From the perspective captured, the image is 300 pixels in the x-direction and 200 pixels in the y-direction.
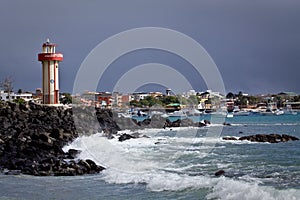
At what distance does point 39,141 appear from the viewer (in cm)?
1811

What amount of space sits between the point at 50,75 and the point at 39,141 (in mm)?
17421

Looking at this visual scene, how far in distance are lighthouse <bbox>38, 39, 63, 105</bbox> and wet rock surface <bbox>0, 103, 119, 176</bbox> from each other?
1.77 meters

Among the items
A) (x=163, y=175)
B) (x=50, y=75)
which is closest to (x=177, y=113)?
(x=50, y=75)

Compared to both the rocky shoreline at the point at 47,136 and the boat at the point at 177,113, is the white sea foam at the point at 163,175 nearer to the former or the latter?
the rocky shoreline at the point at 47,136

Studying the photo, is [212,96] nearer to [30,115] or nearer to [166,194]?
[30,115]

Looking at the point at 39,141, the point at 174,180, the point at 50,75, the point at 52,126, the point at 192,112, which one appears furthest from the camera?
the point at 192,112

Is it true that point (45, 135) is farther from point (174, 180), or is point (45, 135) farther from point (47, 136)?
point (174, 180)

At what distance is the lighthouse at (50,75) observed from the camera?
3475 cm

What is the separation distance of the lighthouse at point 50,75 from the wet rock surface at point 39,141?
1766 mm

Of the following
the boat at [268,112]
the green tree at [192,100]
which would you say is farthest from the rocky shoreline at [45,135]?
the boat at [268,112]

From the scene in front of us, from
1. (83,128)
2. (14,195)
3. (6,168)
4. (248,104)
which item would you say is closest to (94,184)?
(14,195)

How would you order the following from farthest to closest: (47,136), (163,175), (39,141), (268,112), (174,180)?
(268,112), (47,136), (39,141), (163,175), (174,180)

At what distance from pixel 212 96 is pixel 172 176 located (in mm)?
→ 82531

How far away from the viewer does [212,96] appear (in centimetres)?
9419
